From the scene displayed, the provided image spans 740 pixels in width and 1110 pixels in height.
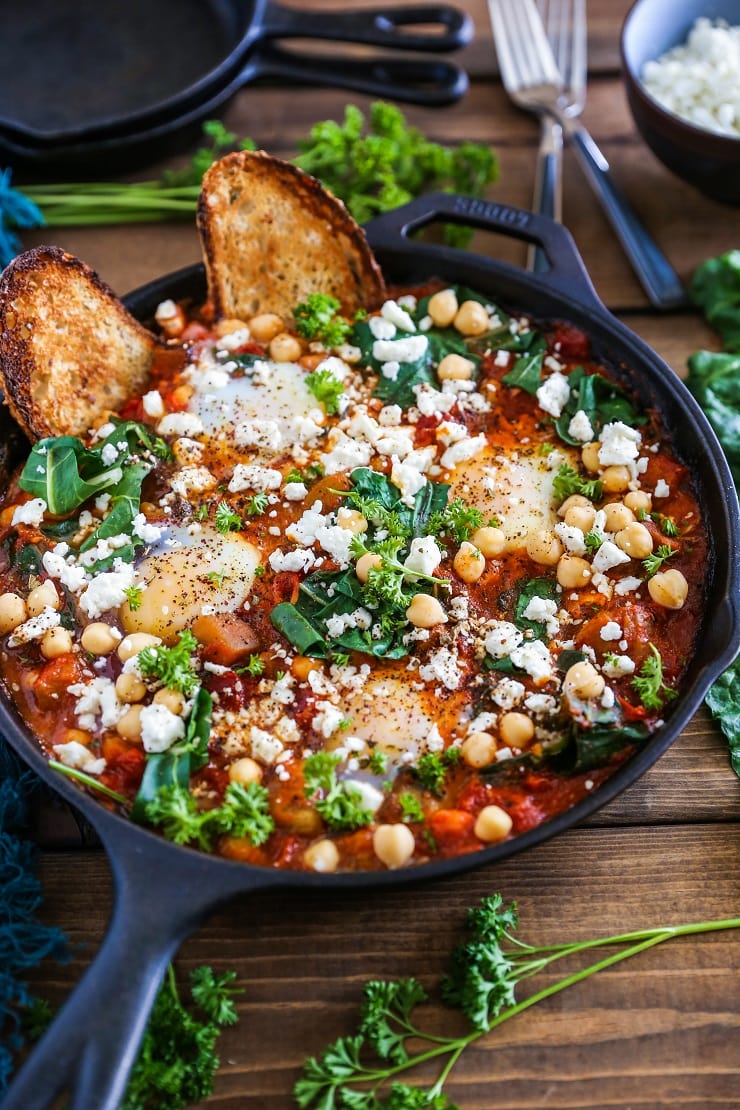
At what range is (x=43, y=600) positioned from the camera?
3.70 meters

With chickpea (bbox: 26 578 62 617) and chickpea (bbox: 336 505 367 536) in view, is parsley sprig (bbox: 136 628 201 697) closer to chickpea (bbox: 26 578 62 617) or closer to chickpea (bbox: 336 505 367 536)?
chickpea (bbox: 26 578 62 617)

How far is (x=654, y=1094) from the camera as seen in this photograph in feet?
10.9

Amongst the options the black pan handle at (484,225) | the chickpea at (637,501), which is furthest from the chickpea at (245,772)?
the black pan handle at (484,225)

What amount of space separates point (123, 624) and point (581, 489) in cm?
172

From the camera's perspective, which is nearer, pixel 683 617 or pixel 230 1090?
pixel 230 1090

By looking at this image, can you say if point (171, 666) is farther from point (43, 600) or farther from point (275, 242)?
point (275, 242)

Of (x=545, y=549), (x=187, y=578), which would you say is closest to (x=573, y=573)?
(x=545, y=549)

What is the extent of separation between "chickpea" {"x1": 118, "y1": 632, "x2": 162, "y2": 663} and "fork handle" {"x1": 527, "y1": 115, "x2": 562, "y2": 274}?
2.58m

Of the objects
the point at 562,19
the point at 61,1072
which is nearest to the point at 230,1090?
the point at 61,1072

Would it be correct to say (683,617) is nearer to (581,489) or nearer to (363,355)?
(581,489)

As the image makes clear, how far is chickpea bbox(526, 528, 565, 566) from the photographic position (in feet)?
12.4

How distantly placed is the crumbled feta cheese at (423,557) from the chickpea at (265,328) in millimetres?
1224

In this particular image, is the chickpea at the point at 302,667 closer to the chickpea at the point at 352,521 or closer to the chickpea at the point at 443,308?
the chickpea at the point at 352,521

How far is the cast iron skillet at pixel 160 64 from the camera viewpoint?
5168 mm
